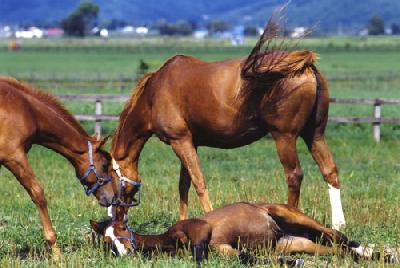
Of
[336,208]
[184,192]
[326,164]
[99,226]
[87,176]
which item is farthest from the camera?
[184,192]

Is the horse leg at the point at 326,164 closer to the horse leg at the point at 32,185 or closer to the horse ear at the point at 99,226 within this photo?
the horse ear at the point at 99,226

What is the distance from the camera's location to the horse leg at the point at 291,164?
11.1 meters

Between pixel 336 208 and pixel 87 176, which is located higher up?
pixel 87 176

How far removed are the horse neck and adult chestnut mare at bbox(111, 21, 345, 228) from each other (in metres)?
0.66

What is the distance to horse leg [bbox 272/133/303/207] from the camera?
11.1m

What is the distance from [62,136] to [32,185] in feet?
2.66

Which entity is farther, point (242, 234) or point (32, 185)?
point (32, 185)

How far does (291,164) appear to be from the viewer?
11180 millimetres

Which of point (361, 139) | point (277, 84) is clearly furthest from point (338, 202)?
point (361, 139)

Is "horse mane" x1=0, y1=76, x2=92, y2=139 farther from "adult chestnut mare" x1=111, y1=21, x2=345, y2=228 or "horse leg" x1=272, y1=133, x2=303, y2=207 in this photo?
"horse leg" x1=272, y1=133, x2=303, y2=207

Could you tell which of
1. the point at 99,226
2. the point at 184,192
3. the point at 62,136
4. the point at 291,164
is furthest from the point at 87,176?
the point at 291,164

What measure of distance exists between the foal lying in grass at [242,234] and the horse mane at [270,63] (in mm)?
1683

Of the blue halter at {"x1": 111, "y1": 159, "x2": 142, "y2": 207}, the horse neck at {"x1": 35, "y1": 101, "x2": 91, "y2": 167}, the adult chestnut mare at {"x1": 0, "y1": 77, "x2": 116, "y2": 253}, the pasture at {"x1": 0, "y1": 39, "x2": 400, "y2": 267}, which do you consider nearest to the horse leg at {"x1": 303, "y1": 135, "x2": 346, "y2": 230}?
the pasture at {"x1": 0, "y1": 39, "x2": 400, "y2": 267}

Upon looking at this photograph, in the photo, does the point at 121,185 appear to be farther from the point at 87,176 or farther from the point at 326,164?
the point at 326,164
